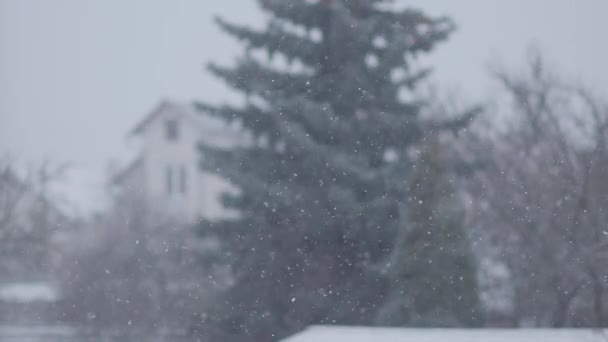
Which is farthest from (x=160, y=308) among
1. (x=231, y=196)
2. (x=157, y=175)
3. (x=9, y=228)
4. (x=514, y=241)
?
(x=157, y=175)

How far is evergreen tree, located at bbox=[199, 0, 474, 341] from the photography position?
1553cm

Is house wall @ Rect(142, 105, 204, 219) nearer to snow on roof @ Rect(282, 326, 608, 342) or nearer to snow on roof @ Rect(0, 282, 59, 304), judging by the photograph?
snow on roof @ Rect(0, 282, 59, 304)

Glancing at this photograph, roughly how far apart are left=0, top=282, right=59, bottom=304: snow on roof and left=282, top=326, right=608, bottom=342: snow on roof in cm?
1499

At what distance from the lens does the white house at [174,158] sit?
44.2 m

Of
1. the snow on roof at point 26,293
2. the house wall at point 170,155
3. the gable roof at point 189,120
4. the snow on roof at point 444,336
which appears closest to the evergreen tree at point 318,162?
the snow on roof at point 444,336

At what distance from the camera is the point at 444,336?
930 centimetres

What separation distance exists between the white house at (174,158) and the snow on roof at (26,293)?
16.1 meters

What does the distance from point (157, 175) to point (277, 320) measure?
1198 inches

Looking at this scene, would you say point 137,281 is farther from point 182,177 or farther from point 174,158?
point 174,158

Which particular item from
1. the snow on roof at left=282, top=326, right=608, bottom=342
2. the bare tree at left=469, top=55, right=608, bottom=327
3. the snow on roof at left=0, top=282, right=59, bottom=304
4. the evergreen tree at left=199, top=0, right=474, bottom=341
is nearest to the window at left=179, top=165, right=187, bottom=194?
the snow on roof at left=0, top=282, right=59, bottom=304

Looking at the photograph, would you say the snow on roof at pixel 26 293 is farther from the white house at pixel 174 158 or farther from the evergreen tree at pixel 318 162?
the white house at pixel 174 158

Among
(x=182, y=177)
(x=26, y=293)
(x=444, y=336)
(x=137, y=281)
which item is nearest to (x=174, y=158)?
(x=182, y=177)

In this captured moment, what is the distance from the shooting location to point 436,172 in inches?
562

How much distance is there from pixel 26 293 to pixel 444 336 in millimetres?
19706
